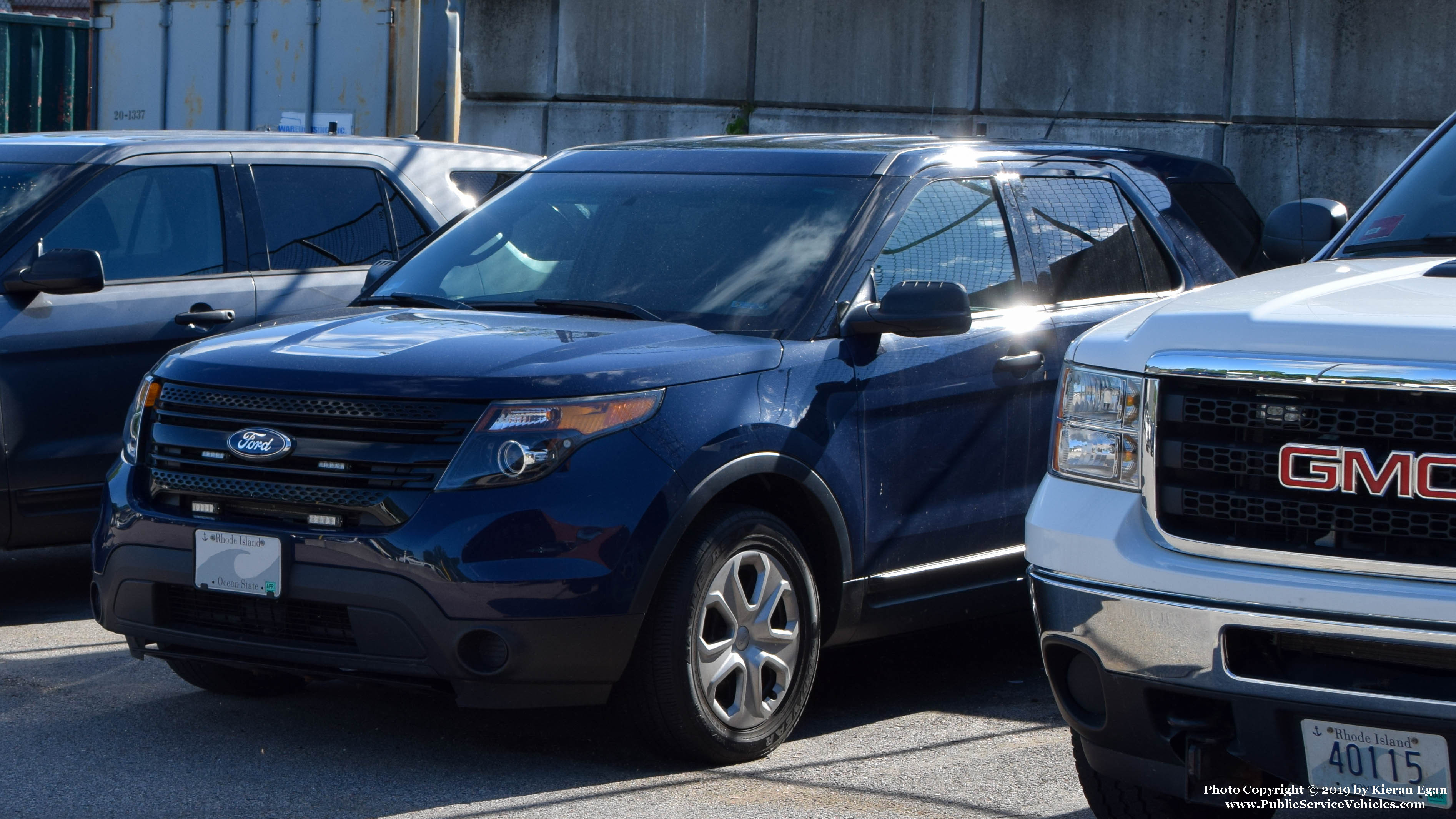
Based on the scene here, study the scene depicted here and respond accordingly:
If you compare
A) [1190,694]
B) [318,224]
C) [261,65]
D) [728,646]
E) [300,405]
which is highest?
[261,65]

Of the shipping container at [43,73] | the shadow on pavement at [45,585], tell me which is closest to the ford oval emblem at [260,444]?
the shadow on pavement at [45,585]

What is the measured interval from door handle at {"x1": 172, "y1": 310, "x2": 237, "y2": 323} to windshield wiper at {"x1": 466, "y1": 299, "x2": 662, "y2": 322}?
1.91 meters

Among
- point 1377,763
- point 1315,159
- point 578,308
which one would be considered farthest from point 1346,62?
point 1377,763

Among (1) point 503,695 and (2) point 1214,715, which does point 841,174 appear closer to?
(1) point 503,695

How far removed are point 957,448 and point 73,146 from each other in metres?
3.98

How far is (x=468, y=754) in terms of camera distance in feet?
16.2

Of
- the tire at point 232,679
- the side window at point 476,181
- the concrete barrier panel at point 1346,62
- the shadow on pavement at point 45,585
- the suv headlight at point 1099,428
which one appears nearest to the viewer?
the suv headlight at point 1099,428

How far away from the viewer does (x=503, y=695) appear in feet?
14.7

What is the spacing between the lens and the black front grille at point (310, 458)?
446 cm

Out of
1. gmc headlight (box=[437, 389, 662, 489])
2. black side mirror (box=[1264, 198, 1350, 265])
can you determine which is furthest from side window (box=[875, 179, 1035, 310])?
gmc headlight (box=[437, 389, 662, 489])

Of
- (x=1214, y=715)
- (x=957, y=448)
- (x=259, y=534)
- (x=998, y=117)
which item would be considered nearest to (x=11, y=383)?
(x=259, y=534)

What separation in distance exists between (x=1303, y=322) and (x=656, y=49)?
10.2 meters

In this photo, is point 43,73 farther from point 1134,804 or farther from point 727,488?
point 1134,804

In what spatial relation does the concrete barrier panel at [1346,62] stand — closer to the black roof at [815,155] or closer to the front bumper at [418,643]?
the black roof at [815,155]
